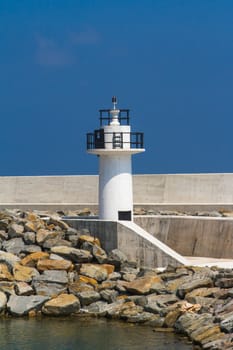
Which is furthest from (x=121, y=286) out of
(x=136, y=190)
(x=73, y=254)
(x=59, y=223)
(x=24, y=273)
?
(x=136, y=190)

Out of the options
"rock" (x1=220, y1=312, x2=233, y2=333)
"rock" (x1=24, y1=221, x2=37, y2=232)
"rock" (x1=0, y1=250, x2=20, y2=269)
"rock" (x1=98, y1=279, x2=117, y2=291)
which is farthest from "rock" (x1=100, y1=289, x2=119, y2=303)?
"rock" (x1=24, y1=221, x2=37, y2=232)

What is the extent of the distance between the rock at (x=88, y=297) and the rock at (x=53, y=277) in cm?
78

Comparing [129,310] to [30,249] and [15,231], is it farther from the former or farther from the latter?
[15,231]

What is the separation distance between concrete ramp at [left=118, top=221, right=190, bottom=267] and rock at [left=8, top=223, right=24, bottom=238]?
2335mm

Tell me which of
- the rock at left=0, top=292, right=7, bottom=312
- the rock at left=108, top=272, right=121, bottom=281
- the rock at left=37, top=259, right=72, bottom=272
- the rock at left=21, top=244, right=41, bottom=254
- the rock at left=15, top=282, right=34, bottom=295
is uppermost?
the rock at left=21, top=244, right=41, bottom=254

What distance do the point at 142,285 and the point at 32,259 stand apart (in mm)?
2868

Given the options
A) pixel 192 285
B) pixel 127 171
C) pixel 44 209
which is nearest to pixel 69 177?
pixel 44 209

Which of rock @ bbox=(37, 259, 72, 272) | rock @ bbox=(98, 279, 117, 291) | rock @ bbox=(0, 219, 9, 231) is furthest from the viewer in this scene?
rock @ bbox=(0, 219, 9, 231)

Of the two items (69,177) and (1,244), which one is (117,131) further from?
(69,177)

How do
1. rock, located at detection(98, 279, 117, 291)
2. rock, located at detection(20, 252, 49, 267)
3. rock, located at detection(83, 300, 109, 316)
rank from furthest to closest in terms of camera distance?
rock, located at detection(20, 252, 49, 267) → rock, located at detection(98, 279, 117, 291) → rock, located at detection(83, 300, 109, 316)

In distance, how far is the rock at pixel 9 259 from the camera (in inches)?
831

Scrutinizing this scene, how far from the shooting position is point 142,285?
19.7 meters

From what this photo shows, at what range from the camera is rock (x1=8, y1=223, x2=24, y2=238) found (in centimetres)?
2264

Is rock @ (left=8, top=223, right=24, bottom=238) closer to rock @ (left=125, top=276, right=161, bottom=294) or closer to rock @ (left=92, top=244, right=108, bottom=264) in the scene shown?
rock @ (left=92, top=244, right=108, bottom=264)
